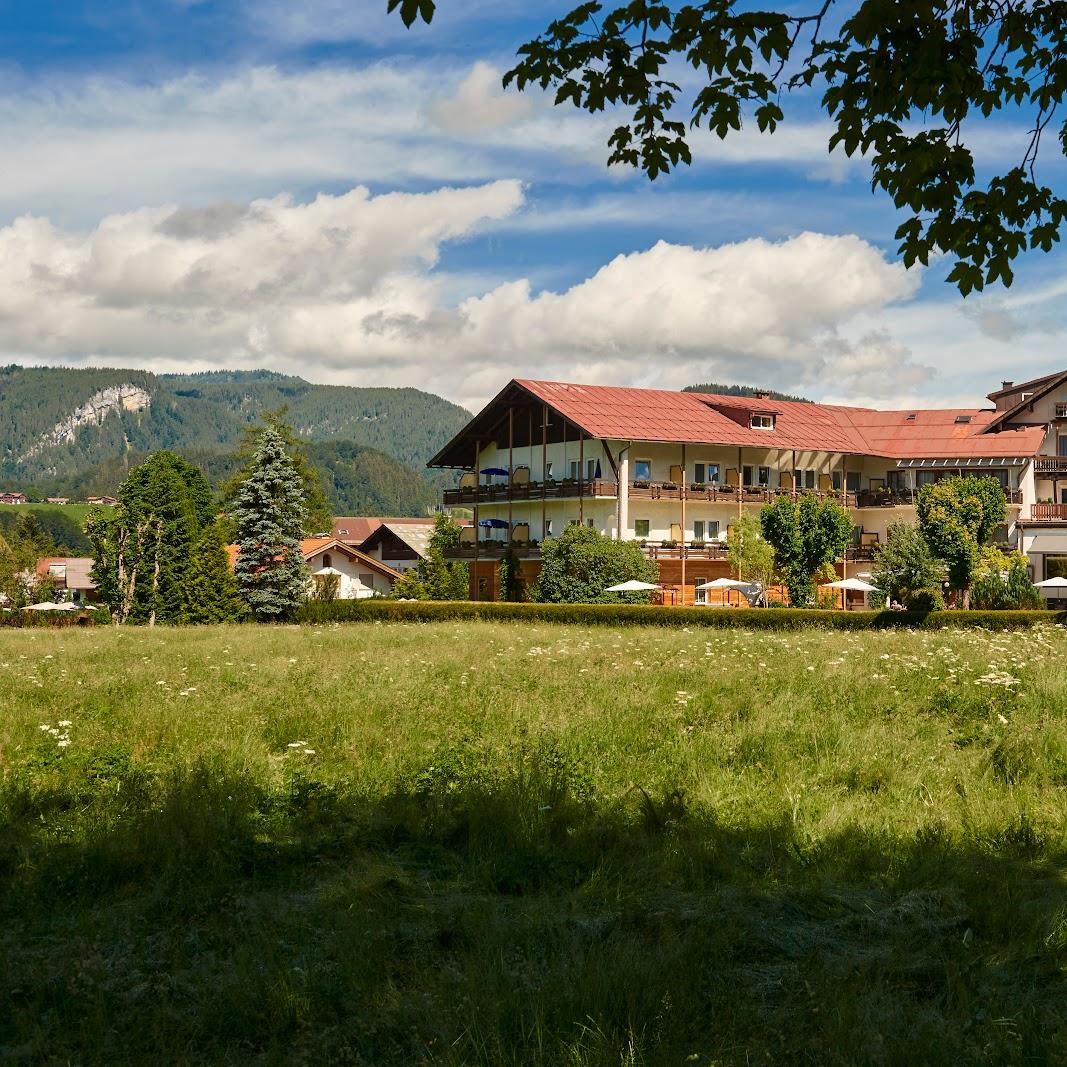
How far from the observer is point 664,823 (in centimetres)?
980

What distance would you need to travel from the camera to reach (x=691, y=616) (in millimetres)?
39812

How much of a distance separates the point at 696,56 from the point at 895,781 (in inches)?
277

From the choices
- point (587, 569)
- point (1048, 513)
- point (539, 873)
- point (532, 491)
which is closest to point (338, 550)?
point (532, 491)

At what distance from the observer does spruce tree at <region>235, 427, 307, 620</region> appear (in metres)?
55.6

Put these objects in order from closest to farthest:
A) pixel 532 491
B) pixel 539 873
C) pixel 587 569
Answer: pixel 539 873
pixel 587 569
pixel 532 491

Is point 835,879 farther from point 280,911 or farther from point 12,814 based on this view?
point 12,814

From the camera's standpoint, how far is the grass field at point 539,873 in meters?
5.95

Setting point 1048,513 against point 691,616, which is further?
point 1048,513

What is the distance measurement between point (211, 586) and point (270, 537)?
411 cm

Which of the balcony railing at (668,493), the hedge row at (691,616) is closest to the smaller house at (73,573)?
the balcony railing at (668,493)

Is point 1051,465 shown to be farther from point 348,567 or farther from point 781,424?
point 348,567

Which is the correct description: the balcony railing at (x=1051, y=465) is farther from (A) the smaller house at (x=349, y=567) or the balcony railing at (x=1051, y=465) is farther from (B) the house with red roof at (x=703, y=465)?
(A) the smaller house at (x=349, y=567)

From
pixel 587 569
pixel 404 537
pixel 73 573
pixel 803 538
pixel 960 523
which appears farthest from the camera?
pixel 73 573

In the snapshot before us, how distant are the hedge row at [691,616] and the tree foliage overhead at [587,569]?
6445 mm
